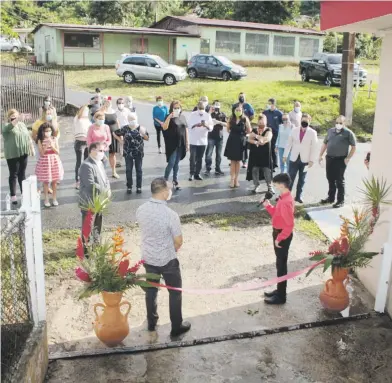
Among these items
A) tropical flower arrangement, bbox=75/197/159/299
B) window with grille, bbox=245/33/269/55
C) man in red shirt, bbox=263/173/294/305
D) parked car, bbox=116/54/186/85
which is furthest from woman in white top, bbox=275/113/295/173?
window with grille, bbox=245/33/269/55

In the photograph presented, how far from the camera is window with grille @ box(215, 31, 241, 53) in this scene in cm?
3531

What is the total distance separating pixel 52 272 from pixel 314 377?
394 cm

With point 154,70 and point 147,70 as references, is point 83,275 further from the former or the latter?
point 147,70

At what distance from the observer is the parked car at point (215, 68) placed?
1099 inches

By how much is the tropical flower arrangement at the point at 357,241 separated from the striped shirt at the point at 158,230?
70.0 inches

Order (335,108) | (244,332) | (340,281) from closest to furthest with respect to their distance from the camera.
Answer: (244,332) < (340,281) < (335,108)

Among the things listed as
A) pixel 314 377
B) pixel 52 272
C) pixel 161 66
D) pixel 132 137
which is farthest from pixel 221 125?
pixel 161 66

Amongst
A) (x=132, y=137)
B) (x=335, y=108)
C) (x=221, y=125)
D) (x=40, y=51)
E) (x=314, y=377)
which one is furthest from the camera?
(x=40, y=51)

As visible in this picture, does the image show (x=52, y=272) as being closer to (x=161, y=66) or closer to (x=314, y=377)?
(x=314, y=377)

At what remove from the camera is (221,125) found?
1171cm

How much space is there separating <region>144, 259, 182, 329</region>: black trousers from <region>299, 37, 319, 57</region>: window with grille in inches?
1377

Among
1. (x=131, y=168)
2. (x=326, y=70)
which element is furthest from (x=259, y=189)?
(x=326, y=70)

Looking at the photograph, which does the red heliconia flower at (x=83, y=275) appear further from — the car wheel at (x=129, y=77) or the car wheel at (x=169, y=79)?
the car wheel at (x=129, y=77)

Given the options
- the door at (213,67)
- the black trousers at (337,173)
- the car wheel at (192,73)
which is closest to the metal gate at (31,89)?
the car wheel at (192,73)
